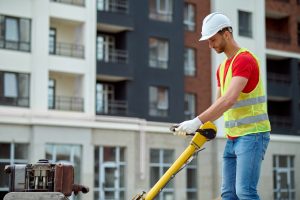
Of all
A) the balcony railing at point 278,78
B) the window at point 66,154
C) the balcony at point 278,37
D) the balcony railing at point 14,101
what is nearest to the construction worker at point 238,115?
the balcony railing at point 14,101

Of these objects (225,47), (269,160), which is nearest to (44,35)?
(269,160)

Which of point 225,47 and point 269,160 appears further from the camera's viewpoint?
point 269,160

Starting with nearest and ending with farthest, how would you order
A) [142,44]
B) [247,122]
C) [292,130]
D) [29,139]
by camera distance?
[247,122]
[29,139]
[142,44]
[292,130]

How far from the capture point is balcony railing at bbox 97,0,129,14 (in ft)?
152

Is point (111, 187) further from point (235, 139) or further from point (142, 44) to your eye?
point (235, 139)

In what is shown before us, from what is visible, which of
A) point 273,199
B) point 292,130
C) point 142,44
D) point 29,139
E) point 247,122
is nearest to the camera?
point 247,122

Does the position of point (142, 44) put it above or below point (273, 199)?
above

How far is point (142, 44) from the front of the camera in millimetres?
47625

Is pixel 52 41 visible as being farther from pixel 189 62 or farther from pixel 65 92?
pixel 189 62

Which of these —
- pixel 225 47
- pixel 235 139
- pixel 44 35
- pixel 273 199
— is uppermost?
pixel 44 35

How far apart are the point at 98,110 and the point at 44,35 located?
21.3 ft

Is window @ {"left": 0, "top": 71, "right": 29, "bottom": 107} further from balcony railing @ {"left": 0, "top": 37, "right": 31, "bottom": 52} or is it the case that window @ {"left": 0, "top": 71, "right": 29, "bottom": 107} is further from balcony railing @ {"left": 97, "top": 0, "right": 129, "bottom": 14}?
balcony railing @ {"left": 97, "top": 0, "right": 129, "bottom": 14}

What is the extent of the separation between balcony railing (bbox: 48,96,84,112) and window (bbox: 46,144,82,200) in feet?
7.94

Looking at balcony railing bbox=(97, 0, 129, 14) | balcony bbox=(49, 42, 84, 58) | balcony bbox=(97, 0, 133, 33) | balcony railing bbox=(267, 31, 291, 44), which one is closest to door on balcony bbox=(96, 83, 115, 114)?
balcony bbox=(49, 42, 84, 58)
